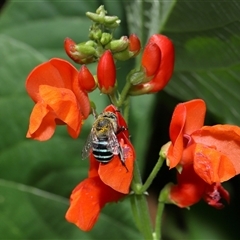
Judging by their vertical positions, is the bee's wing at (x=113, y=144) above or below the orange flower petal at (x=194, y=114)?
below

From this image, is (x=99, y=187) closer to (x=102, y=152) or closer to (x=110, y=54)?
(x=102, y=152)

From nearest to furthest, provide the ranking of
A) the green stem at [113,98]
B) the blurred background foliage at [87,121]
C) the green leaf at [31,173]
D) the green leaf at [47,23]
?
the green stem at [113,98] < the blurred background foliage at [87,121] < the green leaf at [31,173] < the green leaf at [47,23]

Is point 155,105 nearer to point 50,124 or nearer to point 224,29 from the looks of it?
point 224,29

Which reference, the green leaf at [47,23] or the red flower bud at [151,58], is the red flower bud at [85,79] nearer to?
the red flower bud at [151,58]

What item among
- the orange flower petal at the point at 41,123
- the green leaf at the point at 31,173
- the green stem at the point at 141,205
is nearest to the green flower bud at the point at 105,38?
the orange flower petal at the point at 41,123

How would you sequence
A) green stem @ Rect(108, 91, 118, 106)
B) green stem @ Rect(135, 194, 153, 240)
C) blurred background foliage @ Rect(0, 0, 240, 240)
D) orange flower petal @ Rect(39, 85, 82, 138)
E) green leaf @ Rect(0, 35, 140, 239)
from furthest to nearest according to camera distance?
green leaf @ Rect(0, 35, 140, 239) < blurred background foliage @ Rect(0, 0, 240, 240) < green stem @ Rect(135, 194, 153, 240) < green stem @ Rect(108, 91, 118, 106) < orange flower petal @ Rect(39, 85, 82, 138)

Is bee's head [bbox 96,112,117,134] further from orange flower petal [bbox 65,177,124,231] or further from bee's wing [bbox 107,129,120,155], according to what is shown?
orange flower petal [bbox 65,177,124,231]

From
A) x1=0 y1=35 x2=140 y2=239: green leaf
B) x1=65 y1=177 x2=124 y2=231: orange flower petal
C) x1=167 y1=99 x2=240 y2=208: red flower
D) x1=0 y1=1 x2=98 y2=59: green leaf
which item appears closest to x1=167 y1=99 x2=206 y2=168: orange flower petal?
x1=167 y1=99 x2=240 y2=208: red flower
